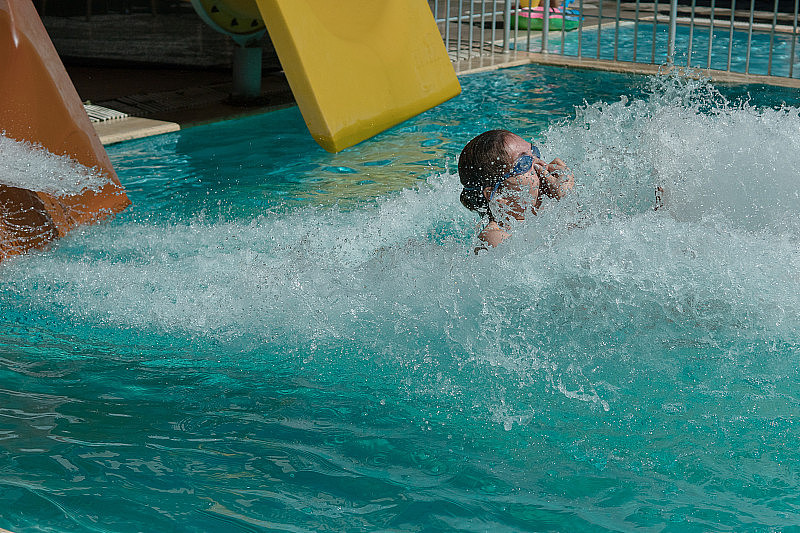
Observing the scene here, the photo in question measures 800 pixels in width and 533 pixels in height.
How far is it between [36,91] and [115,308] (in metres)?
1.81

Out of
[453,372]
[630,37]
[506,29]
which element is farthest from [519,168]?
[630,37]

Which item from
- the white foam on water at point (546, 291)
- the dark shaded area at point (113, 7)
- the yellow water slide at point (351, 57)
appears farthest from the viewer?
the dark shaded area at point (113, 7)

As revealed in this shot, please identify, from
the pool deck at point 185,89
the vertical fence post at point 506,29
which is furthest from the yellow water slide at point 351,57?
the vertical fence post at point 506,29

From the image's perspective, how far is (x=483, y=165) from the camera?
3.60 meters

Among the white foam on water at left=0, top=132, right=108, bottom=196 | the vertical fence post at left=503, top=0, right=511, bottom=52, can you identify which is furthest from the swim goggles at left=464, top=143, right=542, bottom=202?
the vertical fence post at left=503, top=0, right=511, bottom=52

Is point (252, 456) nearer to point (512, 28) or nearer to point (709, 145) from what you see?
point (709, 145)

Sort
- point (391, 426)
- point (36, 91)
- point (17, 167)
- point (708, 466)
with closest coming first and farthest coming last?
point (708, 466) → point (391, 426) → point (17, 167) → point (36, 91)

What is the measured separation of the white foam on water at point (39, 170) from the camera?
4887 mm

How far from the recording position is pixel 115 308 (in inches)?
163

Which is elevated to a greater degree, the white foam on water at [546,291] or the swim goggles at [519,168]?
the swim goggles at [519,168]

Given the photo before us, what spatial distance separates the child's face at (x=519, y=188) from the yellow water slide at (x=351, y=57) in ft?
10.8

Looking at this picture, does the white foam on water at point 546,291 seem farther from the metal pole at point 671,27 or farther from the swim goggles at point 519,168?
the metal pole at point 671,27

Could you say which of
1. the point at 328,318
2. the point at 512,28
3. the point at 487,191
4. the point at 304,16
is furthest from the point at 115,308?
the point at 512,28

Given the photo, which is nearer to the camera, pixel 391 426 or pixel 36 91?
pixel 391 426
